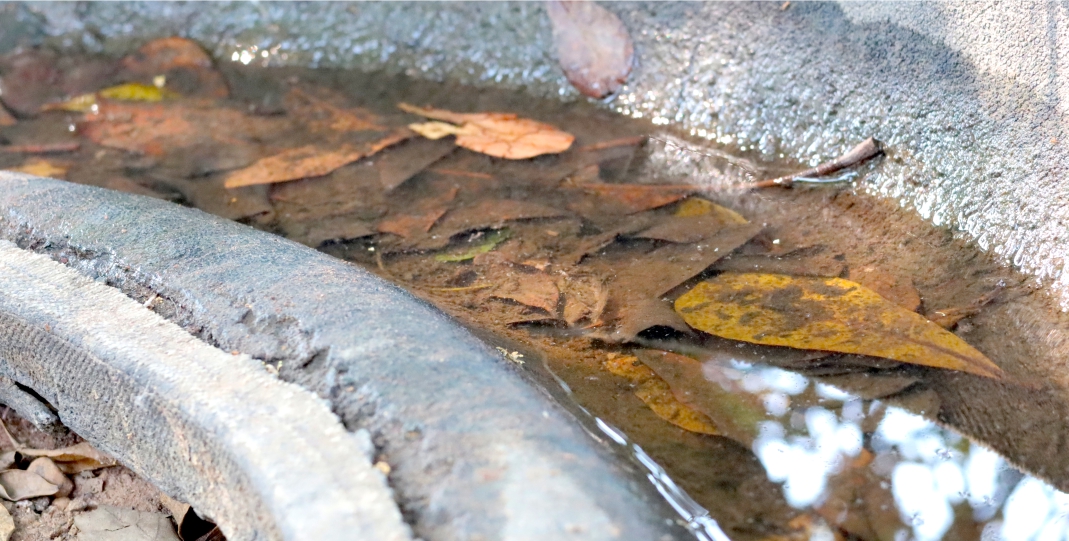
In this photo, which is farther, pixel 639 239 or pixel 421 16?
pixel 421 16

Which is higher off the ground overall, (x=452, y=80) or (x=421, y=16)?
(x=421, y=16)

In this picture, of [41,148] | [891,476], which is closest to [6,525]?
[891,476]

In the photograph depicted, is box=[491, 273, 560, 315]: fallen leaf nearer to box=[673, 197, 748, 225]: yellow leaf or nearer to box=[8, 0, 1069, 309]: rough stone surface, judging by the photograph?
box=[673, 197, 748, 225]: yellow leaf

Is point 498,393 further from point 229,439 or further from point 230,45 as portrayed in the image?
point 230,45

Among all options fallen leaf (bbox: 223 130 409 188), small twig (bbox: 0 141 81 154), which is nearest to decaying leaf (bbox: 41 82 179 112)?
small twig (bbox: 0 141 81 154)

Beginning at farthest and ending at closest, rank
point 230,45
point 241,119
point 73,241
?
point 230,45, point 241,119, point 73,241

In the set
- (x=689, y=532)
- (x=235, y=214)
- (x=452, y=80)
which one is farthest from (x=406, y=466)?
(x=452, y=80)

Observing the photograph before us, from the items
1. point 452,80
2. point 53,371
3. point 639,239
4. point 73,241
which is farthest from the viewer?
point 452,80
